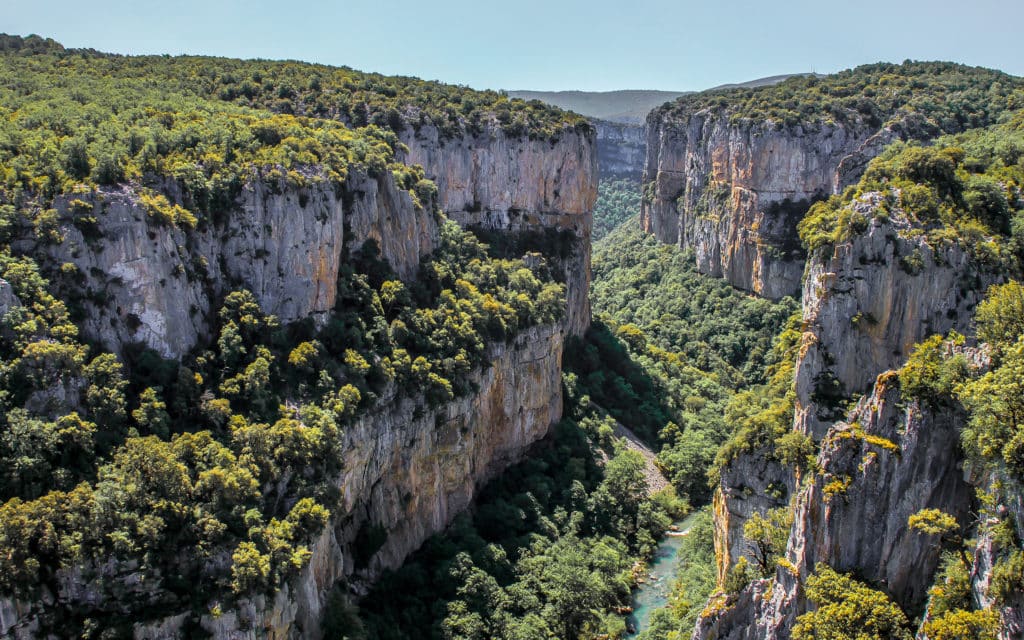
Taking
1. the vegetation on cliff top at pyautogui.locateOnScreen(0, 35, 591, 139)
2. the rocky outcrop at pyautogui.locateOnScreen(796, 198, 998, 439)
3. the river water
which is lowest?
the river water

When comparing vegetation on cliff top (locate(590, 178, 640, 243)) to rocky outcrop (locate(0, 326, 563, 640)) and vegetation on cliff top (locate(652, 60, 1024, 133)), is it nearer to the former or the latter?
vegetation on cliff top (locate(652, 60, 1024, 133))

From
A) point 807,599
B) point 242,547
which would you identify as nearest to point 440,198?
A: point 242,547

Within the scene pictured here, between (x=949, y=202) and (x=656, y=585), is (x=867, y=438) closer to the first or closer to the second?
(x=949, y=202)

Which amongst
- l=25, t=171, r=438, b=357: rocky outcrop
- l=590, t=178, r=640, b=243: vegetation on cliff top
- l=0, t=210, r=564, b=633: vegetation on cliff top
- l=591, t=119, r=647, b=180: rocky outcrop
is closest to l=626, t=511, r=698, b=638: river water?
l=0, t=210, r=564, b=633: vegetation on cliff top

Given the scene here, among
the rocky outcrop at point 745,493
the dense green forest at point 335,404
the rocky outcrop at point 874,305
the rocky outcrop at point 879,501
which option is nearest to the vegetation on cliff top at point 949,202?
the dense green forest at point 335,404

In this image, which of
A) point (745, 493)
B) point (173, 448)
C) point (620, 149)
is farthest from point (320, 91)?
point (620, 149)
